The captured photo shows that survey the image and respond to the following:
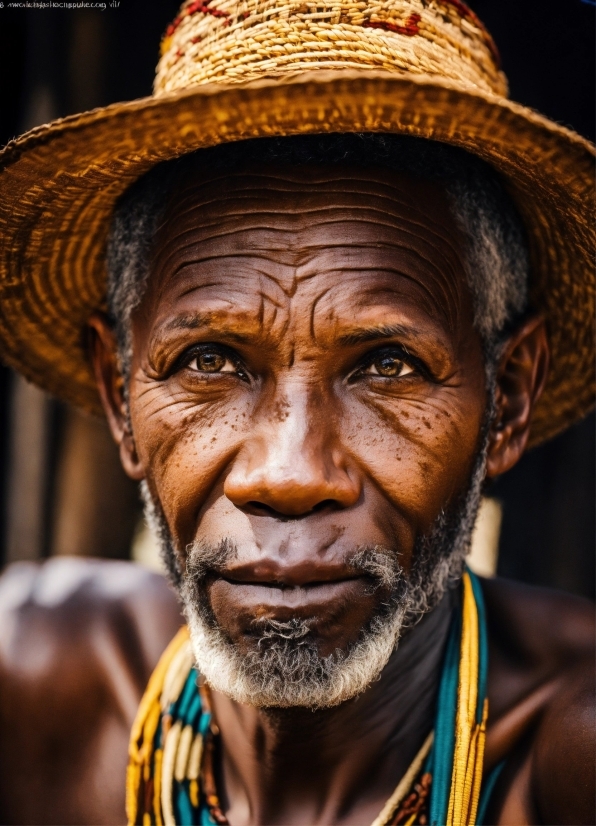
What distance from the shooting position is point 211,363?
1.74 metres

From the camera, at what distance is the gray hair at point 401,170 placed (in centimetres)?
169

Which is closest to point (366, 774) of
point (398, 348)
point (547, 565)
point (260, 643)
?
point (260, 643)

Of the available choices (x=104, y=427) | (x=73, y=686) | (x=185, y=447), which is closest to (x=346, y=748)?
(x=185, y=447)

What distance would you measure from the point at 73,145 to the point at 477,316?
0.93 m

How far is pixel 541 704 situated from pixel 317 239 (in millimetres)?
1165

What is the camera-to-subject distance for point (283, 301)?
5.34 feet

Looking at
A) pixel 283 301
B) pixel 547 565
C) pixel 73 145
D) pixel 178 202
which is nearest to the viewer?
pixel 73 145

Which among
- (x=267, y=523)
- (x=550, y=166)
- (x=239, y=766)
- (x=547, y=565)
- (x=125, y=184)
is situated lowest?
(x=239, y=766)

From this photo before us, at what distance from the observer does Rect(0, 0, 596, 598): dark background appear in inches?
123

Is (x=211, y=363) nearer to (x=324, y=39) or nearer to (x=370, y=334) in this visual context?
(x=370, y=334)

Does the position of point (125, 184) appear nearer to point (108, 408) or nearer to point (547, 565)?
point (108, 408)

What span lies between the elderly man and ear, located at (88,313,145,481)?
2 cm

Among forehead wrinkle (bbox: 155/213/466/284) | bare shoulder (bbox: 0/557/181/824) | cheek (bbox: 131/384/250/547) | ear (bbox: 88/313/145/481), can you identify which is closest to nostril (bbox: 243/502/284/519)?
cheek (bbox: 131/384/250/547)

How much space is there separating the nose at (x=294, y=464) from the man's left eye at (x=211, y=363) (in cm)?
16
